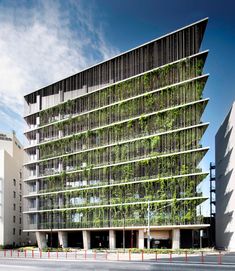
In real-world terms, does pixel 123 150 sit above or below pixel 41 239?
above

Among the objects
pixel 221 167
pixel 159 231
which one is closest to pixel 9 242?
pixel 159 231

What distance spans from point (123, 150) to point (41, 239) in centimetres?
2932

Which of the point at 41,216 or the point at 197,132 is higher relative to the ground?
the point at 197,132

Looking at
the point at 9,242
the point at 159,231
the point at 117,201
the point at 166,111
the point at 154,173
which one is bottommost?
the point at 9,242

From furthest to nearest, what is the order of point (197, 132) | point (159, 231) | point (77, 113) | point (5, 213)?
point (5, 213)
point (77, 113)
point (159, 231)
point (197, 132)

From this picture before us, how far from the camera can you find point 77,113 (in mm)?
86500

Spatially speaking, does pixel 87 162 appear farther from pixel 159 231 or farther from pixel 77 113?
pixel 159 231

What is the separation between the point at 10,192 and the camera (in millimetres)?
103062

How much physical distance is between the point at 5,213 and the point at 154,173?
148 ft

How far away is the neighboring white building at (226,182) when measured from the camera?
238 ft

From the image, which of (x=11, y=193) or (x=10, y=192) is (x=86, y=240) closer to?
(x=10, y=192)

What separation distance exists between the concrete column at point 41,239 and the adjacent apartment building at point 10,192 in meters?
12.4

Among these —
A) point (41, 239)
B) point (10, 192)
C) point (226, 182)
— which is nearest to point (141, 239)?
point (226, 182)

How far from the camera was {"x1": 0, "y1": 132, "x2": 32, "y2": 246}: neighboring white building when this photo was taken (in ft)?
325
